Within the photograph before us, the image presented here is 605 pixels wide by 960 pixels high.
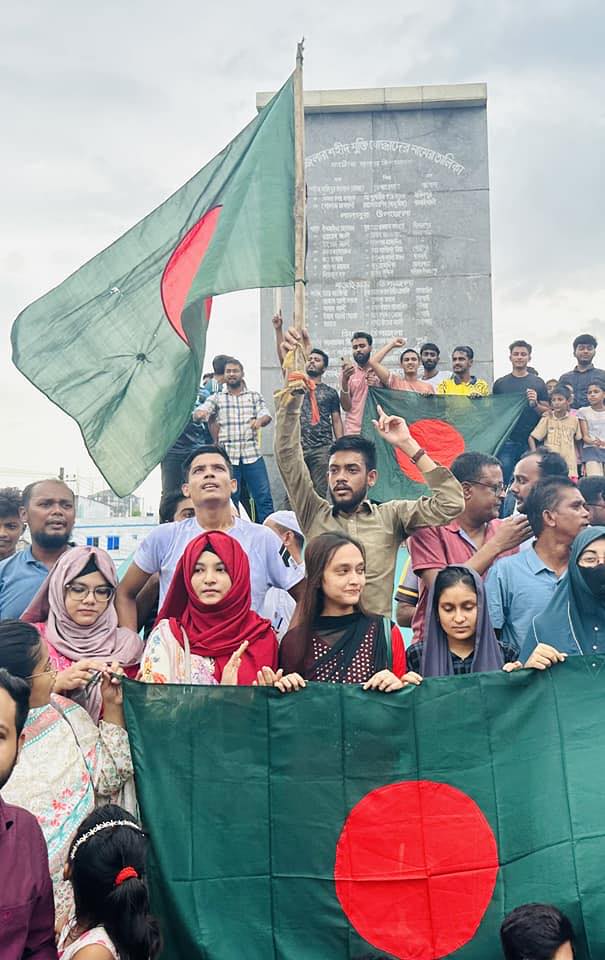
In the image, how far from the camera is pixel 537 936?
2.95m

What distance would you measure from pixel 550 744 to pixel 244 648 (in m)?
1.23

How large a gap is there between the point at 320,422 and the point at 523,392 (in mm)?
1652

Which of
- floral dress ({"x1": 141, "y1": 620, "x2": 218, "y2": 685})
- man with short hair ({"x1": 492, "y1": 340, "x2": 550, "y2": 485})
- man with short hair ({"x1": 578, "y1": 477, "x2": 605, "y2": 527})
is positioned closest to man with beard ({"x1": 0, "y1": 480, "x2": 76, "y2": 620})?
floral dress ({"x1": 141, "y1": 620, "x2": 218, "y2": 685})

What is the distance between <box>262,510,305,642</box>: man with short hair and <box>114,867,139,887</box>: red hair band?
7.57 feet

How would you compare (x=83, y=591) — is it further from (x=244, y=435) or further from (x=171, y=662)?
(x=244, y=435)

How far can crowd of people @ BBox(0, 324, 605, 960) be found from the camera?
2.83 meters

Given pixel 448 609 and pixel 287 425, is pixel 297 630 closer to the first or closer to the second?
pixel 448 609

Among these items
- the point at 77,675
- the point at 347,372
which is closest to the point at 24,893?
the point at 77,675

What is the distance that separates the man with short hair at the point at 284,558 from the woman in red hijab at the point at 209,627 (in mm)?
818

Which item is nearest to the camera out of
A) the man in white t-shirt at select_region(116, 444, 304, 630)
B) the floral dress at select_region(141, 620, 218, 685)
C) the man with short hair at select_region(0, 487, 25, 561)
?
the floral dress at select_region(141, 620, 218, 685)

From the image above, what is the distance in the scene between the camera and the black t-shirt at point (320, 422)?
8.33 metres

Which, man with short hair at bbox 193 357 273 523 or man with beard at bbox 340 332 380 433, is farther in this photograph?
man with beard at bbox 340 332 380 433

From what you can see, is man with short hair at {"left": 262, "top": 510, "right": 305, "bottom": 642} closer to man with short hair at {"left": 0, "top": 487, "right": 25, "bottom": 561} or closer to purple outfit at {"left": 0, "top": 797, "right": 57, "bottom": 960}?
man with short hair at {"left": 0, "top": 487, "right": 25, "bottom": 561}

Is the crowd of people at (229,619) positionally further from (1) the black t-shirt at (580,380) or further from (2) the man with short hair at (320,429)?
(1) the black t-shirt at (580,380)
